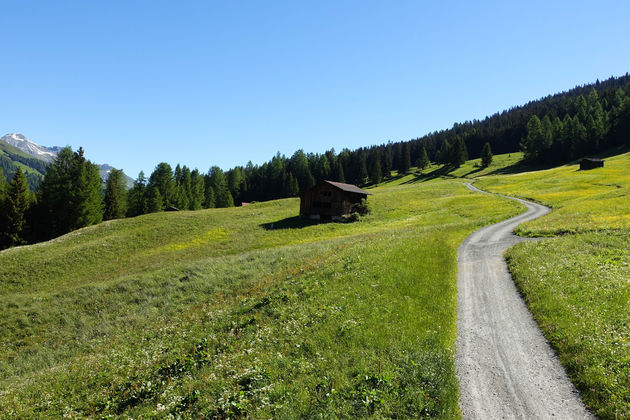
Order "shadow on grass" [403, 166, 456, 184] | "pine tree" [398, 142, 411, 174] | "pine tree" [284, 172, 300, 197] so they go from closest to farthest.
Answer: "pine tree" [284, 172, 300, 197] < "shadow on grass" [403, 166, 456, 184] < "pine tree" [398, 142, 411, 174]

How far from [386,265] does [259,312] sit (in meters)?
7.76

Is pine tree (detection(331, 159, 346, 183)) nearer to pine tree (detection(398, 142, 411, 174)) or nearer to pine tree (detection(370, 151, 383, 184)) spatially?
pine tree (detection(370, 151, 383, 184))

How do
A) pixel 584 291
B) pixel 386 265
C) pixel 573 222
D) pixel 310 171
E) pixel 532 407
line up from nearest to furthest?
1. pixel 532 407
2. pixel 584 291
3. pixel 386 265
4. pixel 573 222
5. pixel 310 171

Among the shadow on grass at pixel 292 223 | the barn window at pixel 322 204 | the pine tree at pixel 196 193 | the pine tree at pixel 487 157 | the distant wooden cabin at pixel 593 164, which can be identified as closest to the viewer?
the shadow on grass at pixel 292 223

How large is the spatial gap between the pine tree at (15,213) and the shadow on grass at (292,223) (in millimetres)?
48421

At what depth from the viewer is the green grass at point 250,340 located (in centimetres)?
816

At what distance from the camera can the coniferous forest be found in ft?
203

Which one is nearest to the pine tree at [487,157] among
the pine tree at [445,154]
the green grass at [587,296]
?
the pine tree at [445,154]

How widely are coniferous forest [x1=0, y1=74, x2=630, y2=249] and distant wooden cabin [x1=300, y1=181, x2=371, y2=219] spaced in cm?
4707

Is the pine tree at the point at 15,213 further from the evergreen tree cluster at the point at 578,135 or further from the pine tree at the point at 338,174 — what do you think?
the evergreen tree cluster at the point at 578,135

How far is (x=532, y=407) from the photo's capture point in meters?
7.78

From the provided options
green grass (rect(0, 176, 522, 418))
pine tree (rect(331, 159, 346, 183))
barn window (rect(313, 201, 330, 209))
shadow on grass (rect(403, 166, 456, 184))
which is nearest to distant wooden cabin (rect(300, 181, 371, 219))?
barn window (rect(313, 201, 330, 209))

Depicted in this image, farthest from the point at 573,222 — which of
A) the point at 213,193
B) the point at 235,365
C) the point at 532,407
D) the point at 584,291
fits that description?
the point at 213,193

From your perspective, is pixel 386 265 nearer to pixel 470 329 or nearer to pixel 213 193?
pixel 470 329
